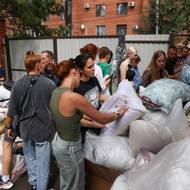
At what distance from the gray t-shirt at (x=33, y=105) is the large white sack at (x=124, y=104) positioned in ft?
1.94

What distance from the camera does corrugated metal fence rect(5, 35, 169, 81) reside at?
26.2 feet

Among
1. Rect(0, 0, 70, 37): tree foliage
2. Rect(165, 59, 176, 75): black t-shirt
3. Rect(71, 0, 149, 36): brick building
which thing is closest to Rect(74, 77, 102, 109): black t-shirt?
Rect(165, 59, 176, 75): black t-shirt

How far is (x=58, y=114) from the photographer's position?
2354mm

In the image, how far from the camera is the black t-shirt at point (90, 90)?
110 inches

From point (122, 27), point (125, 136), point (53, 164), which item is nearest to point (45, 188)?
point (53, 164)

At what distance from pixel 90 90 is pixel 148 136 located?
81cm

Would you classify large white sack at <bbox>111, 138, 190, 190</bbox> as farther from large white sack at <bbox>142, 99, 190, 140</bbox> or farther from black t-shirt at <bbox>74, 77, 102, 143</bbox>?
black t-shirt at <bbox>74, 77, 102, 143</bbox>

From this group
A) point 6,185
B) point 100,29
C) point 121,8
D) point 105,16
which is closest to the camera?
point 6,185

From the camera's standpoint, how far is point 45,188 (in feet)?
10.5

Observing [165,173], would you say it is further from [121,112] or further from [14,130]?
[14,130]

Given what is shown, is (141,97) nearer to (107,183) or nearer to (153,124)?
(153,124)

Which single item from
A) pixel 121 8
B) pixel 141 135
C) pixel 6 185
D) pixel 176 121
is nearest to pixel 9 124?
pixel 6 185

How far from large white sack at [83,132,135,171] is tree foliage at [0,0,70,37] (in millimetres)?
7001

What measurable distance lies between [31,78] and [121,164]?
3.92 feet
